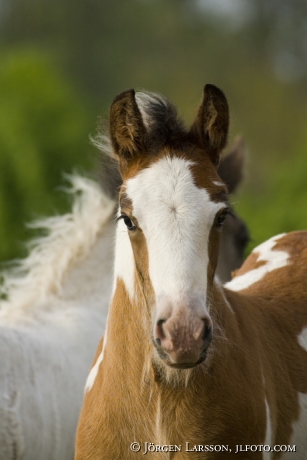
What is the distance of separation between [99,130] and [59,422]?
1824 mm

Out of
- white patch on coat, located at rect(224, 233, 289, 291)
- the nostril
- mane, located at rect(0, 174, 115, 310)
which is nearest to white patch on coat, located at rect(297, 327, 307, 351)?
white patch on coat, located at rect(224, 233, 289, 291)

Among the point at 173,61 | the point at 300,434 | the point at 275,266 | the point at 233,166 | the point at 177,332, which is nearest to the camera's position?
the point at 177,332

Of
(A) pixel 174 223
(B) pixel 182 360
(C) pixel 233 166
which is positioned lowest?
(B) pixel 182 360

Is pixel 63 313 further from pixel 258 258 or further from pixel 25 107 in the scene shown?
pixel 25 107

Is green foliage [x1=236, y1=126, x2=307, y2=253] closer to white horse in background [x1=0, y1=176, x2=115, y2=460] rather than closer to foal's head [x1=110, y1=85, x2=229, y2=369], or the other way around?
white horse in background [x1=0, y1=176, x2=115, y2=460]

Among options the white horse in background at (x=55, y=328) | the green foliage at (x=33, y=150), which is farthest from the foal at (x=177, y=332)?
the green foliage at (x=33, y=150)

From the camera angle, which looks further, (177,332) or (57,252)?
(57,252)

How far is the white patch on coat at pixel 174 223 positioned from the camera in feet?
10.7

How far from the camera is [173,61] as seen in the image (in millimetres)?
34969

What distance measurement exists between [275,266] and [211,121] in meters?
1.30

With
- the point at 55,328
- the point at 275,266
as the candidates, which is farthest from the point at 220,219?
the point at 55,328

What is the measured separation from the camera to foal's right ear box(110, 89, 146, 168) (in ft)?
12.0

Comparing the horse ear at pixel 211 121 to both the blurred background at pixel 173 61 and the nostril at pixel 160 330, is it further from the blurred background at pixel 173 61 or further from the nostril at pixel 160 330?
the blurred background at pixel 173 61

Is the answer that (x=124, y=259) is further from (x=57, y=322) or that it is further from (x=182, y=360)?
(x=57, y=322)
